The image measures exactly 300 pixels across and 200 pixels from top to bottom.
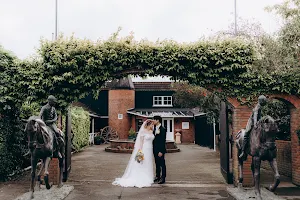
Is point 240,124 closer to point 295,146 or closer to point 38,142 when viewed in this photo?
point 295,146

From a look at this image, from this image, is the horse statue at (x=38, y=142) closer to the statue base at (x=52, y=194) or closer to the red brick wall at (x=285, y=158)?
the statue base at (x=52, y=194)

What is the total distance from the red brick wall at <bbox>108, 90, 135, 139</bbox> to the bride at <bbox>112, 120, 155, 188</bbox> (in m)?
21.5

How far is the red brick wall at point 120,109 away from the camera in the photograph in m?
32.5

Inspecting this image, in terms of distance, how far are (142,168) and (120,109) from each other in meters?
22.5

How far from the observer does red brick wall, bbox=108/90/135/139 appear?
32500mm

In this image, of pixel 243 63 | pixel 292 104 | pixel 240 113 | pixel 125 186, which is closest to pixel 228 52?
pixel 243 63

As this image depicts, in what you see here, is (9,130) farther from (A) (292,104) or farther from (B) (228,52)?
(A) (292,104)

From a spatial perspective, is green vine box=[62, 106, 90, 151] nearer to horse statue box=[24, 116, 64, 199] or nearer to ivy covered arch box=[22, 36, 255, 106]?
ivy covered arch box=[22, 36, 255, 106]

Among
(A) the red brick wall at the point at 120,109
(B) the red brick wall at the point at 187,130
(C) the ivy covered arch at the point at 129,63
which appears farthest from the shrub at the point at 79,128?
(C) the ivy covered arch at the point at 129,63

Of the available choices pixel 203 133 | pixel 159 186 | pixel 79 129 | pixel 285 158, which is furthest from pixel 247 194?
pixel 203 133

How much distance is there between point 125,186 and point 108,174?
2.70 m

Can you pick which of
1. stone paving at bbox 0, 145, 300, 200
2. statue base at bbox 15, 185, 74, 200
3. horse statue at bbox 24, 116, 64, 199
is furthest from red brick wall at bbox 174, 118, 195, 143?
horse statue at bbox 24, 116, 64, 199

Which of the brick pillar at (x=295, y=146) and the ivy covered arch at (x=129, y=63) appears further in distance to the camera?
the brick pillar at (x=295, y=146)

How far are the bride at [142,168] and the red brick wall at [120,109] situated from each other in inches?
846
